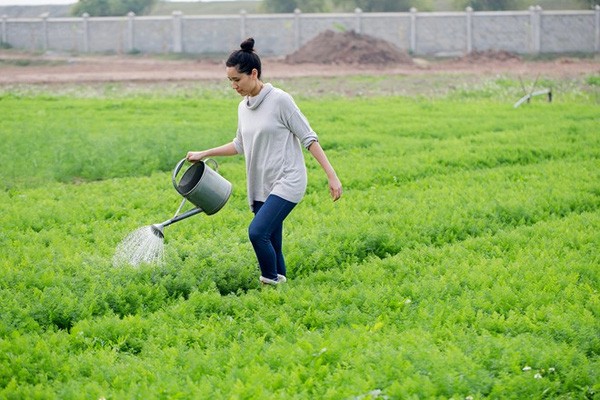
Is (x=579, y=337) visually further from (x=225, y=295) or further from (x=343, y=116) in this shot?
(x=343, y=116)

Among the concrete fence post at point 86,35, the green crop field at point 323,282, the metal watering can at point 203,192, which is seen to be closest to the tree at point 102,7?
the concrete fence post at point 86,35

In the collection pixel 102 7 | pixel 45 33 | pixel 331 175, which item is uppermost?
pixel 102 7

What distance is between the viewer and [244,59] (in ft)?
22.1

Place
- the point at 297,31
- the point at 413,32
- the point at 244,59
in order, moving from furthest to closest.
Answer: the point at 297,31 < the point at 413,32 < the point at 244,59

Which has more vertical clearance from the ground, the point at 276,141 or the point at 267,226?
the point at 276,141

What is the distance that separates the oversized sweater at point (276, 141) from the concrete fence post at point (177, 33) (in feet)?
144

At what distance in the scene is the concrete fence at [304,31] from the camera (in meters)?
46.4

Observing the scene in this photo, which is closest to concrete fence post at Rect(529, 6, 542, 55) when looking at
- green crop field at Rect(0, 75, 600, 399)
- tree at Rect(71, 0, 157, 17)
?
tree at Rect(71, 0, 157, 17)

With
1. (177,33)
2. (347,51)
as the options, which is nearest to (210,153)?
(347,51)

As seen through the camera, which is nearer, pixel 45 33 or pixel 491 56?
pixel 491 56

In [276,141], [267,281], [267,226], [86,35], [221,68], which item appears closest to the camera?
[267,226]

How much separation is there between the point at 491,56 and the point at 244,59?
128 ft

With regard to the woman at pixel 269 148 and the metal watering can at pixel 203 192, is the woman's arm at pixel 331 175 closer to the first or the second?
the woman at pixel 269 148

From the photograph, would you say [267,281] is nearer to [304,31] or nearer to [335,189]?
[335,189]
